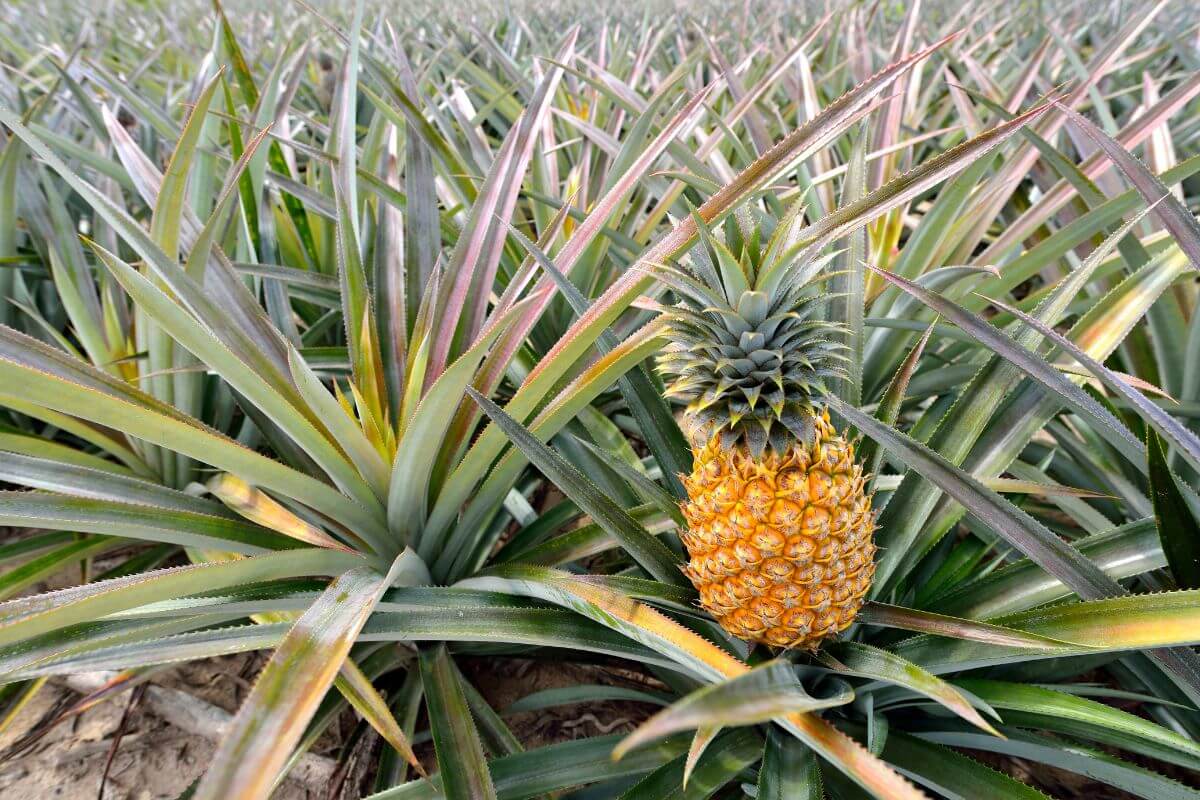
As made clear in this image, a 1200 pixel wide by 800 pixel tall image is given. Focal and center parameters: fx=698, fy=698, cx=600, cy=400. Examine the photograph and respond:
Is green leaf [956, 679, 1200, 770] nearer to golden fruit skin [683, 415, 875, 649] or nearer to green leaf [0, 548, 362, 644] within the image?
golden fruit skin [683, 415, 875, 649]

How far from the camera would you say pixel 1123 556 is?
877 mm

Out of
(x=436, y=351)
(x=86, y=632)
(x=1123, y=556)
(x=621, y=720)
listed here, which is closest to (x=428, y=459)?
(x=436, y=351)

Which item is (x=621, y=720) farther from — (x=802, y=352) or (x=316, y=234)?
(x=316, y=234)

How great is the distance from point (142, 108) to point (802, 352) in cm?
164

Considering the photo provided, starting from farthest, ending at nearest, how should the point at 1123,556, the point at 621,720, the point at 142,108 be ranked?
the point at 142,108 < the point at 621,720 < the point at 1123,556

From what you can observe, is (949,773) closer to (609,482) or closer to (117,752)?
(609,482)

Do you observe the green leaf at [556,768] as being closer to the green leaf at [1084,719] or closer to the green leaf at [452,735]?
the green leaf at [452,735]

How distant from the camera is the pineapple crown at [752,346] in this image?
2.29ft

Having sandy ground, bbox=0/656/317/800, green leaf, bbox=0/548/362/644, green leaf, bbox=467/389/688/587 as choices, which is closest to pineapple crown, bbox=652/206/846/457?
green leaf, bbox=467/389/688/587

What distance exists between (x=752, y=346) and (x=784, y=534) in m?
0.20

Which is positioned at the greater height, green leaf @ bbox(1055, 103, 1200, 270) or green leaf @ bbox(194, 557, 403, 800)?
green leaf @ bbox(1055, 103, 1200, 270)

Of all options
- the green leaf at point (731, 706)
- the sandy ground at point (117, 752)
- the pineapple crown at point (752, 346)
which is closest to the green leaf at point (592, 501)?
the pineapple crown at point (752, 346)

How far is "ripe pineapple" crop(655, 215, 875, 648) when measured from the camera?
71 cm

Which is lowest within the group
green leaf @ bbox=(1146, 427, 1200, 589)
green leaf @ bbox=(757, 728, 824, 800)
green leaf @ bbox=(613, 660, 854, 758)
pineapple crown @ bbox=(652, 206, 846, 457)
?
green leaf @ bbox=(757, 728, 824, 800)
